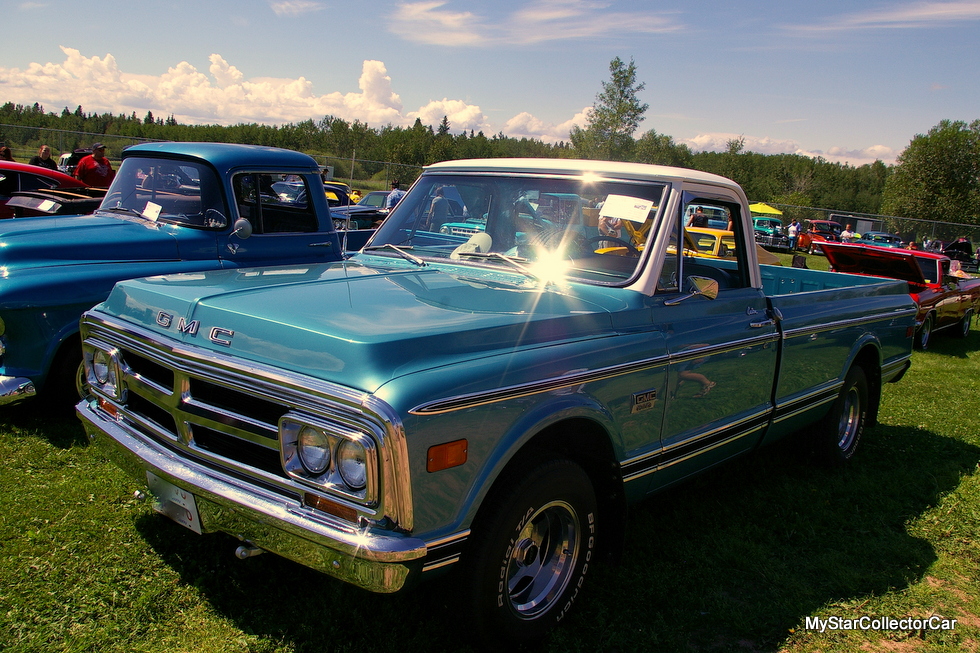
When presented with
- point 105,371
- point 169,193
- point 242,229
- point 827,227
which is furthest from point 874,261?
point 827,227

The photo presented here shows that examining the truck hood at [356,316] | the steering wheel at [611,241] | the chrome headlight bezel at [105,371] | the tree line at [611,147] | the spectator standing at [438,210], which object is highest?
the tree line at [611,147]

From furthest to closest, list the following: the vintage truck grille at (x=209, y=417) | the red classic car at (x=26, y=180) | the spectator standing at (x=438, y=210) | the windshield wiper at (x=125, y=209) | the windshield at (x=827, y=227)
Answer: the windshield at (x=827, y=227) → the red classic car at (x=26, y=180) → the windshield wiper at (x=125, y=209) → the spectator standing at (x=438, y=210) → the vintage truck grille at (x=209, y=417)

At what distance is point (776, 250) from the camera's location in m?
32.5

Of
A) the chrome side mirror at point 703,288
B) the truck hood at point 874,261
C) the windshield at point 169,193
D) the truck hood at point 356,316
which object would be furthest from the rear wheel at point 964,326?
the windshield at point 169,193

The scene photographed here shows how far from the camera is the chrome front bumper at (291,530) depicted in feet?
6.71

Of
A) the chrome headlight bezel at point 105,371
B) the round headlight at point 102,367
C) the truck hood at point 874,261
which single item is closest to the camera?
the chrome headlight bezel at point 105,371

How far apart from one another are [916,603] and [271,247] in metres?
5.12

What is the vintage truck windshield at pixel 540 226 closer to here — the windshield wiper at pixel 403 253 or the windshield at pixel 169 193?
the windshield wiper at pixel 403 253

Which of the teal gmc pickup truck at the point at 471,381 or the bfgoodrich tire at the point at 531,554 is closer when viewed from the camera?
the teal gmc pickup truck at the point at 471,381

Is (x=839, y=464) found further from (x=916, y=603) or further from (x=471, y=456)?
(x=471, y=456)

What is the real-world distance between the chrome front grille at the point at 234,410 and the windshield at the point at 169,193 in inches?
108

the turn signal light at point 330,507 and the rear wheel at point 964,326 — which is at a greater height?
the turn signal light at point 330,507

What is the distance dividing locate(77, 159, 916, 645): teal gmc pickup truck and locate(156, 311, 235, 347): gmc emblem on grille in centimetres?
1

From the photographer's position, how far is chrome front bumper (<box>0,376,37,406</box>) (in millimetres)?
4262
